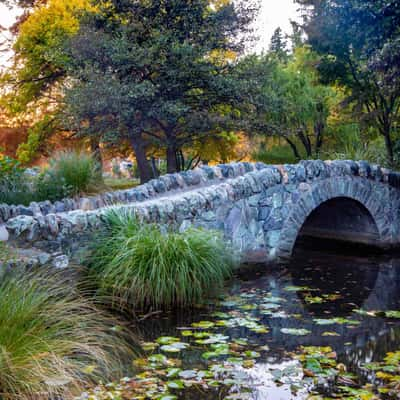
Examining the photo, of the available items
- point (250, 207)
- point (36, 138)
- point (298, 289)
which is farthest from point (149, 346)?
point (36, 138)

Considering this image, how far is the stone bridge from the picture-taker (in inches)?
270

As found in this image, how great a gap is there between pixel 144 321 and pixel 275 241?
4.07 meters

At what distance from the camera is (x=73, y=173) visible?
10219 mm

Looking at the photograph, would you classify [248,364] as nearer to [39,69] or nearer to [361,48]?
[361,48]

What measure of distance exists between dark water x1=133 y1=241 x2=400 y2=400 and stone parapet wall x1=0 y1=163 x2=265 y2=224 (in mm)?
2139

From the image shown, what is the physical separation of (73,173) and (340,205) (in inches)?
227

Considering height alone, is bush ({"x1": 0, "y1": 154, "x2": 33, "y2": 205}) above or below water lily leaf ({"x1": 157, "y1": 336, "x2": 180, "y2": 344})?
above

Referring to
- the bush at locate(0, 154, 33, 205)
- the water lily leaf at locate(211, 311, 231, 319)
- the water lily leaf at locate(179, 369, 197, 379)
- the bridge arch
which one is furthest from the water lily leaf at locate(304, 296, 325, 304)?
the bush at locate(0, 154, 33, 205)

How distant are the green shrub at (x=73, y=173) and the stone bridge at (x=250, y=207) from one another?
47 centimetres

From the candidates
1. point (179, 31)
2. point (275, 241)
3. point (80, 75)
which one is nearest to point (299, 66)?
point (179, 31)

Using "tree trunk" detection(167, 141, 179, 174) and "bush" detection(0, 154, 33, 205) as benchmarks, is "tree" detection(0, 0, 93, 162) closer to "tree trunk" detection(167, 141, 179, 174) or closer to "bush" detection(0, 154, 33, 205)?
"tree trunk" detection(167, 141, 179, 174)

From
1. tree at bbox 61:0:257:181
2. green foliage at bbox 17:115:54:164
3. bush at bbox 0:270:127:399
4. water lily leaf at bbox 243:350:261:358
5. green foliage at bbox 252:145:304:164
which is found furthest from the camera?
green foliage at bbox 252:145:304:164

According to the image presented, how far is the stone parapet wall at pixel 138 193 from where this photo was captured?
29.4 ft

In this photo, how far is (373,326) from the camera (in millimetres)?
6371
